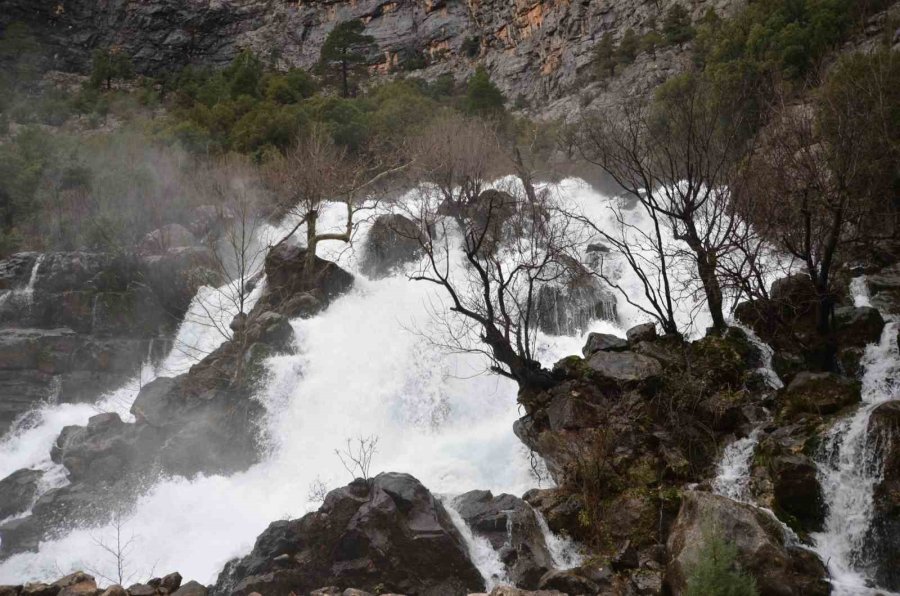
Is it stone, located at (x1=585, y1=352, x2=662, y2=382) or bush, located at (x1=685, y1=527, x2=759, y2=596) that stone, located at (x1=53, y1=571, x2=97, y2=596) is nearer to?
bush, located at (x1=685, y1=527, x2=759, y2=596)

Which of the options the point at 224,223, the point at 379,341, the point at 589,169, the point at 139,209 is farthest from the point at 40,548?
the point at 589,169

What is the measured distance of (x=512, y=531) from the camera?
32.9 feet

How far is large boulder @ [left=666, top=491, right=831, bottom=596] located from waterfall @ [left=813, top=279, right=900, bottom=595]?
17.7 inches

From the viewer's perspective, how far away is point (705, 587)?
6617 mm

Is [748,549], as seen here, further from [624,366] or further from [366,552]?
[366,552]

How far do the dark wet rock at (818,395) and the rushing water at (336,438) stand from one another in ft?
15.1

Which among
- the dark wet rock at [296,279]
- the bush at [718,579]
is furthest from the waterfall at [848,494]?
the dark wet rock at [296,279]

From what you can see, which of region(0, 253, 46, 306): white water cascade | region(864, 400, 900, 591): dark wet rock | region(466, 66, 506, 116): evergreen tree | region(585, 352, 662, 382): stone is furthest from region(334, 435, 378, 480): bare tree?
region(466, 66, 506, 116): evergreen tree

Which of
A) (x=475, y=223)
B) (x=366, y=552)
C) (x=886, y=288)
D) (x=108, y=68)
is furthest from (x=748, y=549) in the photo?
(x=108, y=68)

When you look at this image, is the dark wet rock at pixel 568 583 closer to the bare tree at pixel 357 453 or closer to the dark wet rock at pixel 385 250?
the bare tree at pixel 357 453

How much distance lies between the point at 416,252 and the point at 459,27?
39.5 m

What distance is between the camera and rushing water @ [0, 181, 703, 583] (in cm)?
1277

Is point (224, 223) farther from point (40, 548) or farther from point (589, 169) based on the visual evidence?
point (589, 169)

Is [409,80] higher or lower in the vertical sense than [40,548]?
higher
